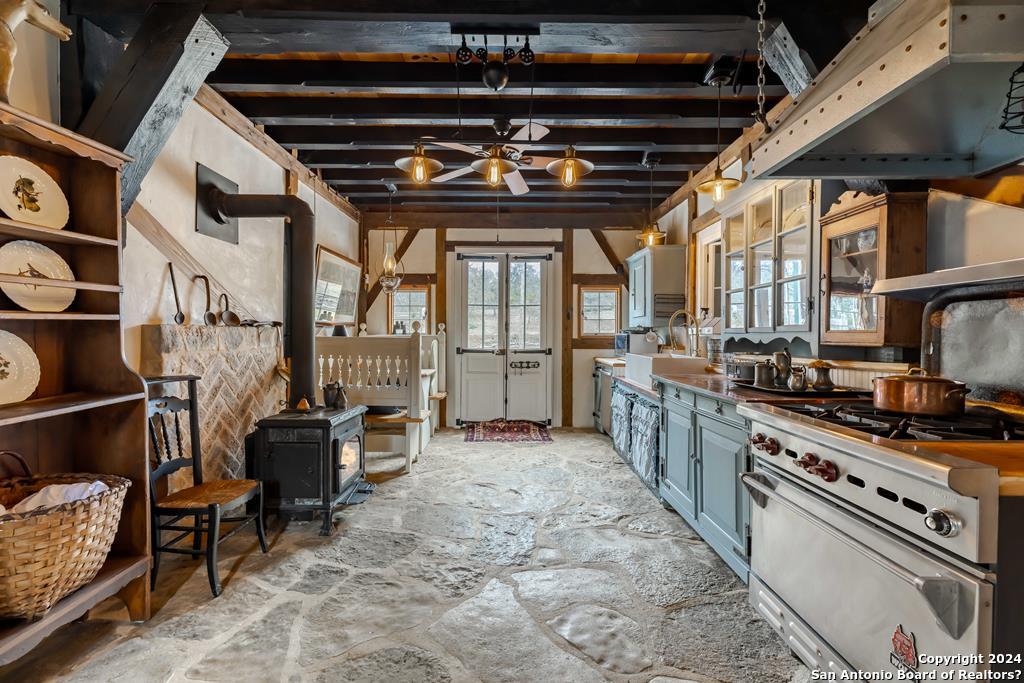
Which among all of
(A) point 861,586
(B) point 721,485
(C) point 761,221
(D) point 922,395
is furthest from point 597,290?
(A) point 861,586

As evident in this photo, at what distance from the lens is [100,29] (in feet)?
8.00

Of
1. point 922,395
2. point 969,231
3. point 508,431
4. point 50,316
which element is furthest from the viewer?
point 508,431

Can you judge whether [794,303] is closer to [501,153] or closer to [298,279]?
[501,153]

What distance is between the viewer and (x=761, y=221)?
3408 millimetres

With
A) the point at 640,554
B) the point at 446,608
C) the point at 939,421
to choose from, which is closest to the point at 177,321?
the point at 446,608

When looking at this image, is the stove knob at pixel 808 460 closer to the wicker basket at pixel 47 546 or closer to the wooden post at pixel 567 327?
the wicker basket at pixel 47 546

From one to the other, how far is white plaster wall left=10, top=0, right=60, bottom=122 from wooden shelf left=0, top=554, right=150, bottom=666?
2.02 m

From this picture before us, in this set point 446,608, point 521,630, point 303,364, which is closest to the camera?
point 521,630

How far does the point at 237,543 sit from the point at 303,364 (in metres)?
1.23

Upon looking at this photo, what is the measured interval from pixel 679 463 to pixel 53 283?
10.8 ft

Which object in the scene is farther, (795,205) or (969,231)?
(795,205)

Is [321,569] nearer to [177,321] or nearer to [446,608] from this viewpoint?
[446,608]

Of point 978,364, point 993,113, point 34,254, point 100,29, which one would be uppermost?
point 100,29

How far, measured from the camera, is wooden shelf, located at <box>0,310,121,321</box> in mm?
1719
